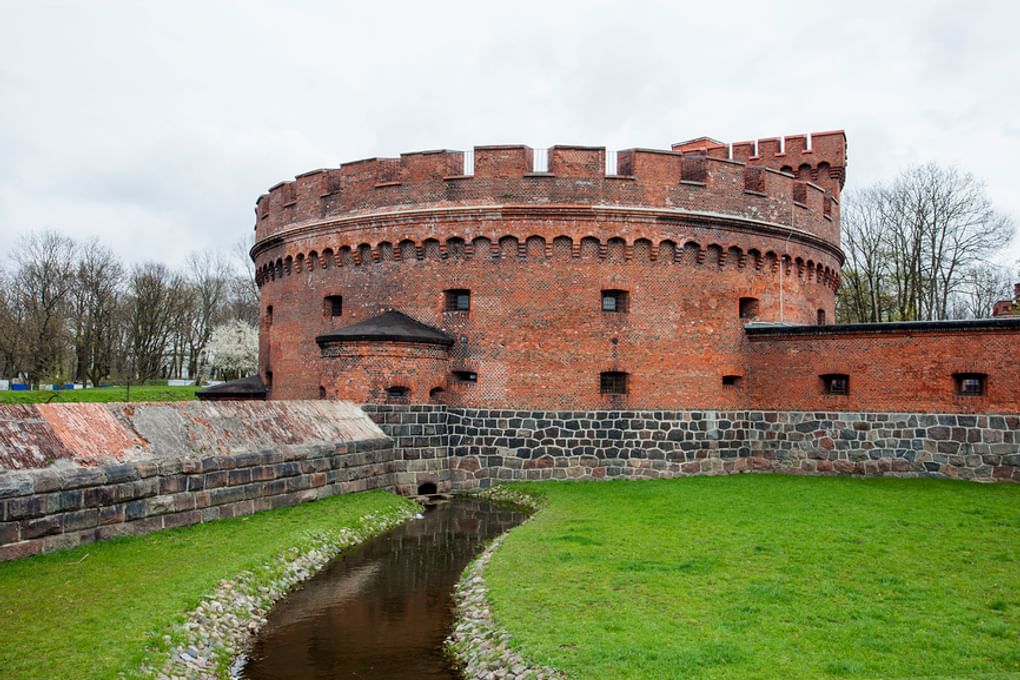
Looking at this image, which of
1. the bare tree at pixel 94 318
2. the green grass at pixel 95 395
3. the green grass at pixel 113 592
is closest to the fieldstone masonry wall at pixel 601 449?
the green grass at pixel 113 592

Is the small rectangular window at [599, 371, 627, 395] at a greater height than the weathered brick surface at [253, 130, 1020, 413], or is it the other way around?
the weathered brick surface at [253, 130, 1020, 413]

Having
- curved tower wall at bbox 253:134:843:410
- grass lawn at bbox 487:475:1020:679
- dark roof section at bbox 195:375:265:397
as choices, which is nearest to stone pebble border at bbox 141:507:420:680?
grass lawn at bbox 487:475:1020:679

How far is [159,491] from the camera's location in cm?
971

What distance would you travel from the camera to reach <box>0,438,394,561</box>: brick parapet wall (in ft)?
26.2

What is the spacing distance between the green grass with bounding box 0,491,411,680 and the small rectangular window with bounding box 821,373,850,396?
38.5ft

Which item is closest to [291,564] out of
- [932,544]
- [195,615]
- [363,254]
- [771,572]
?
[195,615]

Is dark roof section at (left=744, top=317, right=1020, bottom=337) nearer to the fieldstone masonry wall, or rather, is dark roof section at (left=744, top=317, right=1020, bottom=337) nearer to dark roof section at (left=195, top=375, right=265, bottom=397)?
the fieldstone masonry wall

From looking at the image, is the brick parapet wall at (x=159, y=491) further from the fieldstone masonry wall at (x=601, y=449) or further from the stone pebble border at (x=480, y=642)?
the stone pebble border at (x=480, y=642)

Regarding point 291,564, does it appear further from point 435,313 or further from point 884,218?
point 884,218

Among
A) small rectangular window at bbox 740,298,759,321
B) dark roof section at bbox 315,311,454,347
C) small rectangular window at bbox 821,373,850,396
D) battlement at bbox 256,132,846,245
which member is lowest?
small rectangular window at bbox 821,373,850,396

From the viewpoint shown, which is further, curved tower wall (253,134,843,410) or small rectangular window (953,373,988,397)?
curved tower wall (253,134,843,410)

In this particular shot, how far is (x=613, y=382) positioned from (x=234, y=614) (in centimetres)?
1071

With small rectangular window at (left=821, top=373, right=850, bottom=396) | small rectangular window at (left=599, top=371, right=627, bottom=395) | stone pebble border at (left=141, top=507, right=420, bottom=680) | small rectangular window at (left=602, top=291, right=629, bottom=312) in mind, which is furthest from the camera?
small rectangular window at (left=602, top=291, right=629, bottom=312)

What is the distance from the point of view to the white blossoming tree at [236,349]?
46.5 metres
